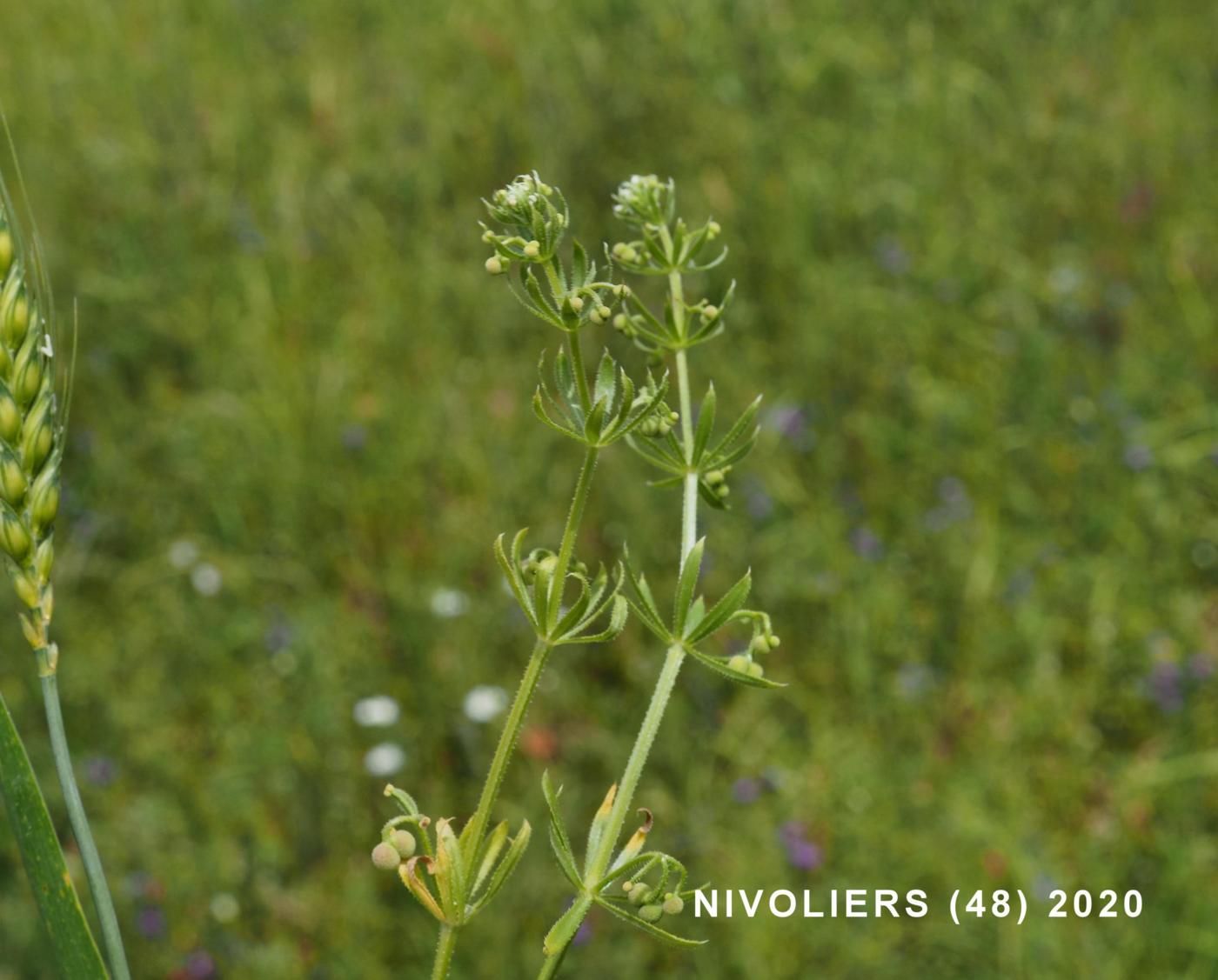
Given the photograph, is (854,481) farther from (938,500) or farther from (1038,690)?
(1038,690)

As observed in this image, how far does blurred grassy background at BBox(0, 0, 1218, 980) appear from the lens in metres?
2.07

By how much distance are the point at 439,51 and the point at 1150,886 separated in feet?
8.90

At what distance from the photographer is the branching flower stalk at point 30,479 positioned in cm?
46

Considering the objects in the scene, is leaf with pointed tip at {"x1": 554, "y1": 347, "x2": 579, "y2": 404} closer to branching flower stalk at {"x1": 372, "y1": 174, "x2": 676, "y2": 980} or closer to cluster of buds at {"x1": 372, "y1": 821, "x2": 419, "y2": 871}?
branching flower stalk at {"x1": 372, "y1": 174, "x2": 676, "y2": 980}

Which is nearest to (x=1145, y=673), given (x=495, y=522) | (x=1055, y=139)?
(x=495, y=522)

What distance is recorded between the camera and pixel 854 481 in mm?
2684

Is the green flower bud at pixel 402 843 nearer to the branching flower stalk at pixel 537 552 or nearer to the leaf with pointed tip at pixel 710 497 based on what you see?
the branching flower stalk at pixel 537 552

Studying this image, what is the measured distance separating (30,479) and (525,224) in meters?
0.19

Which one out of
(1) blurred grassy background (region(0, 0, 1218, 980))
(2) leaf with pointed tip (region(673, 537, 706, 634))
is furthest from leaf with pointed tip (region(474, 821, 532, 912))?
(1) blurred grassy background (region(0, 0, 1218, 980))

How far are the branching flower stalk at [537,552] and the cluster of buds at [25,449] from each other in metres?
0.14

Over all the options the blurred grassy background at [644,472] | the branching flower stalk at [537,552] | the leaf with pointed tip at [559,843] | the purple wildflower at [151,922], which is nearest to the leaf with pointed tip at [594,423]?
the branching flower stalk at [537,552]

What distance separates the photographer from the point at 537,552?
53 centimetres

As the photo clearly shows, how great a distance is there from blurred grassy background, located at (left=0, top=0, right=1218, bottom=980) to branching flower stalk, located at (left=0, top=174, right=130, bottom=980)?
1.54 metres

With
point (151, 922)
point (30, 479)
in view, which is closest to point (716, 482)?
point (30, 479)
